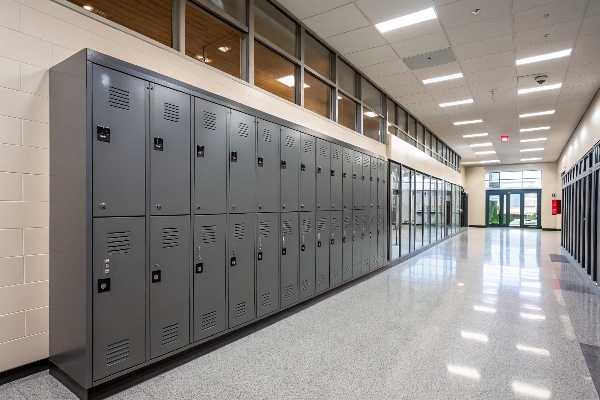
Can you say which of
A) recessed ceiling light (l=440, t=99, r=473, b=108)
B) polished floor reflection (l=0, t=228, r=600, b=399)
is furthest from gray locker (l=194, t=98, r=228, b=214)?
recessed ceiling light (l=440, t=99, r=473, b=108)

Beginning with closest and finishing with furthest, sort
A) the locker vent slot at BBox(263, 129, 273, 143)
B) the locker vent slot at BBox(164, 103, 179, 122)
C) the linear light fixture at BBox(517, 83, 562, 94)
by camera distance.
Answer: the locker vent slot at BBox(164, 103, 179, 122) → the locker vent slot at BBox(263, 129, 273, 143) → the linear light fixture at BBox(517, 83, 562, 94)

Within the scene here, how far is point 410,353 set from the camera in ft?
10.6

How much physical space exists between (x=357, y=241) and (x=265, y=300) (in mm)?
2749

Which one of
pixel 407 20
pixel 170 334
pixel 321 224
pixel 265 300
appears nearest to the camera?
pixel 170 334

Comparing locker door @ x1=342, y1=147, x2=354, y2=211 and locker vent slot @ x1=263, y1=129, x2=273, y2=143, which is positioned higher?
locker vent slot @ x1=263, y1=129, x2=273, y2=143

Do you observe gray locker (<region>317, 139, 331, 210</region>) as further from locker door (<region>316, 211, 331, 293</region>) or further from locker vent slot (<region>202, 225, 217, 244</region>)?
locker vent slot (<region>202, 225, 217, 244</region>)

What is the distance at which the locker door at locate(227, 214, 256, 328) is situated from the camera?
11.5ft

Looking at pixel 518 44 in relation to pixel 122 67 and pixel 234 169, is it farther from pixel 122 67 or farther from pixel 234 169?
pixel 122 67

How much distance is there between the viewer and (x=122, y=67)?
261 cm

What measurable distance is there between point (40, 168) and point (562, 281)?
8125 millimetres

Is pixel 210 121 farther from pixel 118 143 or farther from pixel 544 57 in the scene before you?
pixel 544 57

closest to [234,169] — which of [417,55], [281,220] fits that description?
[281,220]

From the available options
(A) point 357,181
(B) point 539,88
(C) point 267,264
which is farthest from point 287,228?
(B) point 539,88

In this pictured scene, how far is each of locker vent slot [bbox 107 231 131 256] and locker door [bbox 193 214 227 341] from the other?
64cm
